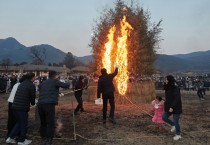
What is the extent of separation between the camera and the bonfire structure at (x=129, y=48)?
18.1 meters

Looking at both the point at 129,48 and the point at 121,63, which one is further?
the point at 129,48

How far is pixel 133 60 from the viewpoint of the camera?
2323 cm

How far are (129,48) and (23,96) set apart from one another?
14984mm

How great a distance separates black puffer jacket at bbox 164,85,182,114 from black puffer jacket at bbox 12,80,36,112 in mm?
3965

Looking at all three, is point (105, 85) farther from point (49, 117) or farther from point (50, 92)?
point (49, 117)

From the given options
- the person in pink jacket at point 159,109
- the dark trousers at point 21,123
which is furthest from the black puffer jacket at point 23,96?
the person in pink jacket at point 159,109

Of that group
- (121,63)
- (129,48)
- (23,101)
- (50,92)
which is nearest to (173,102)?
(50,92)

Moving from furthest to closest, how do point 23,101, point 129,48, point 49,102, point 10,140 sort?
1. point 129,48
2. point 10,140
3. point 23,101
4. point 49,102

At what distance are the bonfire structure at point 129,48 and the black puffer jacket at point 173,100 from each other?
8052 millimetres

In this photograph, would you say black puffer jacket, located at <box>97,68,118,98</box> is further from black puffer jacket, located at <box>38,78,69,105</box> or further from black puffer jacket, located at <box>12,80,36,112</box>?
black puffer jacket, located at <box>12,80,36,112</box>

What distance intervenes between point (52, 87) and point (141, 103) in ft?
34.8

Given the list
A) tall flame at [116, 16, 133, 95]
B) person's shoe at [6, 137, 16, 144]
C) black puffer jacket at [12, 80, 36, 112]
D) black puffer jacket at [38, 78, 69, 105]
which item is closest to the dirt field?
person's shoe at [6, 137, 16, 144]

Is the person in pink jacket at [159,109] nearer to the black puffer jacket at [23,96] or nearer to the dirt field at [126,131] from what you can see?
the dirt field at [126,131]

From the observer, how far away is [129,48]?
2289cm
